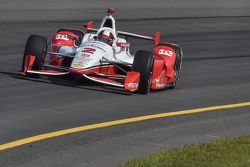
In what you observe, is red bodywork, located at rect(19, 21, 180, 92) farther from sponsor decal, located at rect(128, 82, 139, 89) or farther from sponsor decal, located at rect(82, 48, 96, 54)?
sponsor decal, located at rect(82, 48, 96, 54)

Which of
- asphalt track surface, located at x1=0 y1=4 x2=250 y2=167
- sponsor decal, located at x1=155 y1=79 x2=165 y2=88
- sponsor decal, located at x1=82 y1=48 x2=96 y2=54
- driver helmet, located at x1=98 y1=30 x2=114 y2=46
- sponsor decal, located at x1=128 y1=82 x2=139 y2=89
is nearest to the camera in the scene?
asphalt track surface, located at x1=0 y1=4 x2=250 y2=167

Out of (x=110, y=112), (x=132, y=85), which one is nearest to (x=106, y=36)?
(x=132, y=85)

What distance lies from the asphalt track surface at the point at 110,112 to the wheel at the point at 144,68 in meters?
0.17

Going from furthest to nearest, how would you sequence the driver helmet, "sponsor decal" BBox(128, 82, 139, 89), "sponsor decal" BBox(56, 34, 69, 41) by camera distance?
"sponsor decal" BBox(56, 34, 69, 41)
the driver helmet
"sponsor decal" BBox(128, 82, 139, 89)

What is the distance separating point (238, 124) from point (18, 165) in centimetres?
401

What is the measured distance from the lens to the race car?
14.2m

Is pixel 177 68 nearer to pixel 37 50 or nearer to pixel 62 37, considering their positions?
pixel 62 37

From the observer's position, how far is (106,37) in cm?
1539

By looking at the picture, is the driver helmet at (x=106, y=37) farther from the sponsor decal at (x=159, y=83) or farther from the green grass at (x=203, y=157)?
the green grass at (x=203, y=157)

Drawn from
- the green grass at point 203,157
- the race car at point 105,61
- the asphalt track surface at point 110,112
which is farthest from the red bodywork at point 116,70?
the green grass at point 203,157

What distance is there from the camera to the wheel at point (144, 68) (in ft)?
46.5

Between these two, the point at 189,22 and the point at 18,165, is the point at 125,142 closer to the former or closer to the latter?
the point at 18,165

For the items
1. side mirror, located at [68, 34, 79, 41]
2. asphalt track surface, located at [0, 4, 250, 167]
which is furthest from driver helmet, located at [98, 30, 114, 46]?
asphalt track surface, located at [0, 4, 250, 167]

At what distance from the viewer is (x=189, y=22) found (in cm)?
2702
